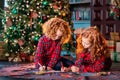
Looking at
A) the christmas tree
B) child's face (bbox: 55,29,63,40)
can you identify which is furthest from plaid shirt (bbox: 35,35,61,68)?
the christmas tree

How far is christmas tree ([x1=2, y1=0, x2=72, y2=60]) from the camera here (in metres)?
4.63

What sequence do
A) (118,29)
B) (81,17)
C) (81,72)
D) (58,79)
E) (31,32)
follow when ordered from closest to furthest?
(58,79) → (81,72) → (31,32) → (118,29) → (81,17)

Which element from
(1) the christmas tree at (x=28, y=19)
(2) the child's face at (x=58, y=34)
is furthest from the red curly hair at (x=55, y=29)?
(1) the christmas tree at (x=28, y=19)

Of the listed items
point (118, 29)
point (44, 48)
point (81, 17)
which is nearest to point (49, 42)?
point (44, 48)

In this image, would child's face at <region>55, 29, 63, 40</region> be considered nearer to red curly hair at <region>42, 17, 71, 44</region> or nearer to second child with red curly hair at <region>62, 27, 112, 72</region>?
red curly hair at <region>42, 17, 71, 44</region>

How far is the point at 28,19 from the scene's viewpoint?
4672 millimetres

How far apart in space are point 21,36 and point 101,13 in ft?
8.32

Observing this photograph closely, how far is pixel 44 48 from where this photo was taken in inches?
132

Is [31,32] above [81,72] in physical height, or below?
above

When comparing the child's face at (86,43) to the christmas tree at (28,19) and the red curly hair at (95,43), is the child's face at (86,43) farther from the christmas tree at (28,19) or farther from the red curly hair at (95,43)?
the christmas tree at (28,19)

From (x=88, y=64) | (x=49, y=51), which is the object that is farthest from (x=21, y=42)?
(x=88, y=64)

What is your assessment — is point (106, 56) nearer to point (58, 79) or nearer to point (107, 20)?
point (58, 79)

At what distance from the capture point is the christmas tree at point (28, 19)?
4633mm

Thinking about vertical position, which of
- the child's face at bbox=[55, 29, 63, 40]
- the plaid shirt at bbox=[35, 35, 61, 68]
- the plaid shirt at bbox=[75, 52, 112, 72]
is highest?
the child's face at bbox=[55, 29, 63, 40]
